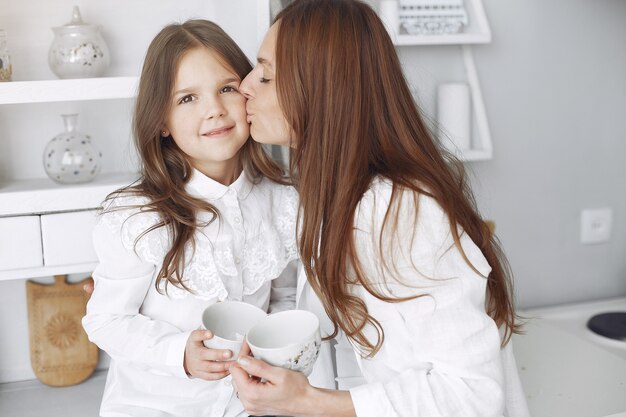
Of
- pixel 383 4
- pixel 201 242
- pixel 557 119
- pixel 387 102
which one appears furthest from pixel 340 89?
pixel 557 119

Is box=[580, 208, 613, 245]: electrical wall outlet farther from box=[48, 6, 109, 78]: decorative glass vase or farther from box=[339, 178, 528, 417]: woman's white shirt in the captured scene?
box=[48, 6, 109, 78]: decorative glass vase

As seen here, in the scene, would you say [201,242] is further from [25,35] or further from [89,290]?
[25,35]

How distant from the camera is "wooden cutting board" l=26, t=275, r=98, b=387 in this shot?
165 centimetres

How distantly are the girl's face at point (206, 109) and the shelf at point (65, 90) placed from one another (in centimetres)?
18

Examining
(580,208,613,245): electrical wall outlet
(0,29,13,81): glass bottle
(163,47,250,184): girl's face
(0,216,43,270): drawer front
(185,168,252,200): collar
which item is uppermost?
(0,29,13,81): glass bottle

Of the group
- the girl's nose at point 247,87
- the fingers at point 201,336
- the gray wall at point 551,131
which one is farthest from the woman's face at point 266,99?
the gray wall at point 551,131

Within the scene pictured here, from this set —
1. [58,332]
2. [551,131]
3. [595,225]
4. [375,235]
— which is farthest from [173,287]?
[595,225]

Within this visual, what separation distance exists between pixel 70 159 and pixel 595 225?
1.40 m

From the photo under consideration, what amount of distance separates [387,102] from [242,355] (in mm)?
434

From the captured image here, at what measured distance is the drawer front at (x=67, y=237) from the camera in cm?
144

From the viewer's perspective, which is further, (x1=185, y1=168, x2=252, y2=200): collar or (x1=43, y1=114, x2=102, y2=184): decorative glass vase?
(x1=43, y1=114, x2=102, y2=184): decorative glass vase

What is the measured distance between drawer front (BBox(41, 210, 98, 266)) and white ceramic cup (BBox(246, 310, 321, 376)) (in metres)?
0.58

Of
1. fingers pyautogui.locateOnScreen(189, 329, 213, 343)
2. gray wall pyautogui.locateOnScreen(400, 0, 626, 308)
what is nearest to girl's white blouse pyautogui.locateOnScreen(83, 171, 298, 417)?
fingers pyautogui.locateOnScreen(189, 329, 213, 343)

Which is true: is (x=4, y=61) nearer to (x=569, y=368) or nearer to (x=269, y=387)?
(x=269, y=387)
